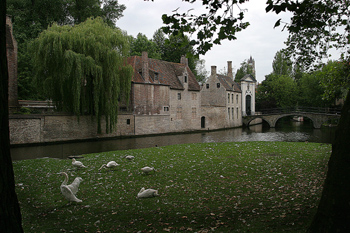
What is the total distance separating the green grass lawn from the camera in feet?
16.0

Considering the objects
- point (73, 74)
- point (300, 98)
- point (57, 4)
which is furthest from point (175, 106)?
point (300, 98)

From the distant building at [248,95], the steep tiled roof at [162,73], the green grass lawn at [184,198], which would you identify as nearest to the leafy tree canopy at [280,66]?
the distant building at [248,95]

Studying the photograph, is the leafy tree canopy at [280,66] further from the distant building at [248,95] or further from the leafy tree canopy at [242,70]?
the distant building at [248,95]

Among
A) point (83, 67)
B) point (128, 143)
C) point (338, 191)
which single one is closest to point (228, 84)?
point (128, 143)

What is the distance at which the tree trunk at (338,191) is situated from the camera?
307 cm

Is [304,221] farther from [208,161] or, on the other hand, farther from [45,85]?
[45,85]

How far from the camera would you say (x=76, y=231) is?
484 cm

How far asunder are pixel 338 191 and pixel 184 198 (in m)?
3.75

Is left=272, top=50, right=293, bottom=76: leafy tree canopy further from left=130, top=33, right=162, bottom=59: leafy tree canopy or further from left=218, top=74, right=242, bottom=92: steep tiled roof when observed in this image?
left=130, top=33, right=162, bottom=59: leafy tree canopy

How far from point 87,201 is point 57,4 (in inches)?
1433

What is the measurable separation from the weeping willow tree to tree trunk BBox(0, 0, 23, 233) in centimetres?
2182

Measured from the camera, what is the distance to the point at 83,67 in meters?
24.7

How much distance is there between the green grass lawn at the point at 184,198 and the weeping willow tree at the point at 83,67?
1575cm

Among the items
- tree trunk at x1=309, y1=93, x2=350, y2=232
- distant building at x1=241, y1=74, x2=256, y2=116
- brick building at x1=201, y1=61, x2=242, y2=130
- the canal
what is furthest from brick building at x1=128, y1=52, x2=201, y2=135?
tree trunk at x1=309, y1=93, x2=350, y2=232
